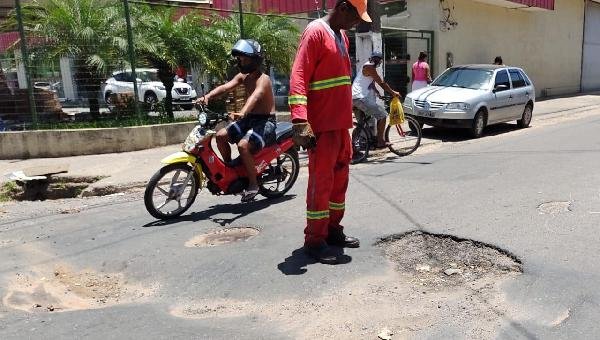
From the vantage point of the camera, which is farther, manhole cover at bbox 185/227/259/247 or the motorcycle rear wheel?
the motorcycle rear wheel

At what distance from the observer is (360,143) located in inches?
353

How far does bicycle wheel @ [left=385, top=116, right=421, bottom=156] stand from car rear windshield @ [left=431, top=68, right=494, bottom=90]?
2.73 m

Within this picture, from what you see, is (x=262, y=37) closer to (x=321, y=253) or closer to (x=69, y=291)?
(x=321, y=253)

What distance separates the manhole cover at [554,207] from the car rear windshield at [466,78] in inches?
264

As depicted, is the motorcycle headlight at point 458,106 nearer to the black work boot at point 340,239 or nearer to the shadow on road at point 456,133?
the shadow on road at point 456,133

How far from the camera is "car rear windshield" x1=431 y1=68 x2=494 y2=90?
39.7 feet

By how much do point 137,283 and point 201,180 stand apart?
189cm

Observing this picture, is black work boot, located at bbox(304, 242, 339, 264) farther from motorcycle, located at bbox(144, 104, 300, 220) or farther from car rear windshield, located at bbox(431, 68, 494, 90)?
car rear windshield, located at bbox(431, 68, 494, 90)

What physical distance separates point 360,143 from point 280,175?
2.78m

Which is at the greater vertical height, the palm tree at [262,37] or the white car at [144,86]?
the palm tree at [262,37]

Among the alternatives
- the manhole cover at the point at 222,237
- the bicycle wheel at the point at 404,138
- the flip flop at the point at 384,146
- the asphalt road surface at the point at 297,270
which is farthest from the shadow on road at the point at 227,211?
the bicycle wheel at the point at 404,138

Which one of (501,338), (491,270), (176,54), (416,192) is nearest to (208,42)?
(176,54)

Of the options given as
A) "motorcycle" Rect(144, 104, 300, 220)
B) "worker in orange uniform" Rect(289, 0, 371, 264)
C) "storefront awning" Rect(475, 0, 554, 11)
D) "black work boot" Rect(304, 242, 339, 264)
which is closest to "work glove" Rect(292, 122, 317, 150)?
"worker in orange uniform" Rect(289, 0, 371, 264)

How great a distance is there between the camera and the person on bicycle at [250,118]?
5812mm
